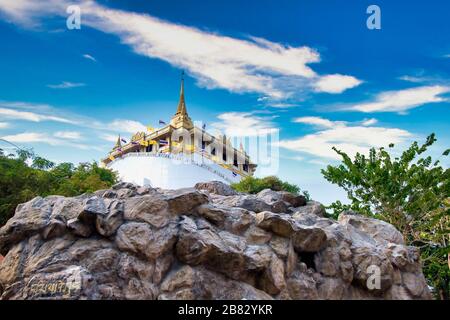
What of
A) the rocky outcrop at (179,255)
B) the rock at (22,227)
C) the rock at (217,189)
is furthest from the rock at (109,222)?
the rock at (217,189)

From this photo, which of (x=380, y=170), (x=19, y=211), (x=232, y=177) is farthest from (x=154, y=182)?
(x=19, y=211)

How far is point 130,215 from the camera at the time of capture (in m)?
8.59

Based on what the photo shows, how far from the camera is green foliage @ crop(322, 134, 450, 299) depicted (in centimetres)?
1471

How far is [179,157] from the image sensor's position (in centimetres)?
3362

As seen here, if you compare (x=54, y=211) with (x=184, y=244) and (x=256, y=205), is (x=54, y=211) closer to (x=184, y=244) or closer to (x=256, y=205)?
(x=184, y=244)

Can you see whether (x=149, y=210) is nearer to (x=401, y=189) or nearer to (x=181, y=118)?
(x=401, y=189)

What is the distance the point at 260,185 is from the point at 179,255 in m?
22.9

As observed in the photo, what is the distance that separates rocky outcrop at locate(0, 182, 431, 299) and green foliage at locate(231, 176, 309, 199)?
777 inches

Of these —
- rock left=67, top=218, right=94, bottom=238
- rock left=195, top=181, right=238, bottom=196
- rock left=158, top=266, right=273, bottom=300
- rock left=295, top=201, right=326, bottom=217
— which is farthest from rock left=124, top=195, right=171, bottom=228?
rock left=295, top=201, right=326, bottom=217

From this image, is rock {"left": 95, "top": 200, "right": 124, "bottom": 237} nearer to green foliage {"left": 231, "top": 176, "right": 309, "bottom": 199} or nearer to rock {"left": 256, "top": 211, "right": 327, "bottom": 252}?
rock {"left": 256, "top": 211, "right": 327, "bottom": 252}

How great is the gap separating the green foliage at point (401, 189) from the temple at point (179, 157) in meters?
18.2

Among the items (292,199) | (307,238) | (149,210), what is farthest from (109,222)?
(292,199)

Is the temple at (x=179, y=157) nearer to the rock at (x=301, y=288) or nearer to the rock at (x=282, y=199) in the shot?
the rock at (x=282, y=199)

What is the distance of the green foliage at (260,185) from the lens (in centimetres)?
3070
